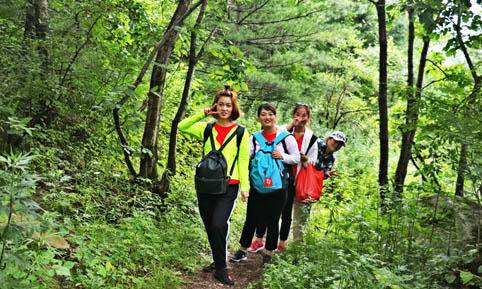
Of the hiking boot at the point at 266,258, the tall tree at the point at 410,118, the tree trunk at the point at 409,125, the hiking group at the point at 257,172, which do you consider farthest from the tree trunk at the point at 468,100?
the hiking boot at the point at 266,258

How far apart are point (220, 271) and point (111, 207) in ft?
5.89

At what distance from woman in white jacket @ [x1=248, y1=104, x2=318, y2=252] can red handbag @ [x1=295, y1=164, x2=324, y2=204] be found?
76mm

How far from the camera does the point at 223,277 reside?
5191 mm

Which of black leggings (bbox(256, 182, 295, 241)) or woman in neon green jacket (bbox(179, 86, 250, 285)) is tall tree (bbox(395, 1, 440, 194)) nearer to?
black leggings (bbox(256, 182, 295, 241))

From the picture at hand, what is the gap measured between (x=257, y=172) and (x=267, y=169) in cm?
12

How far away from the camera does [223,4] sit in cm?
792

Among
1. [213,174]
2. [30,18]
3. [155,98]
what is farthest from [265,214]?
[30,18]

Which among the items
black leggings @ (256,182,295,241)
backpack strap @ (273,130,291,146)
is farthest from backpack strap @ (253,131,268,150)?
black leggings @ (256,182,295,241)

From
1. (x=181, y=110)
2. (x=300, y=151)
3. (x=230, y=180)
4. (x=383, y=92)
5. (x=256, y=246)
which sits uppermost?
(x=383, y=92)

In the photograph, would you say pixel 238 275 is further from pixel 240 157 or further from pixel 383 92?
pixel 383 92

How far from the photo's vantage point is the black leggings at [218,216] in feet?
16.4

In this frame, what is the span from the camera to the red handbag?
5.80m

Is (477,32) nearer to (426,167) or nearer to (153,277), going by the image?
(426,167)

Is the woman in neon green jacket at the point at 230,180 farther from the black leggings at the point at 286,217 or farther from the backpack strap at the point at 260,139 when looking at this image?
the black leggings at the point at 286,217
